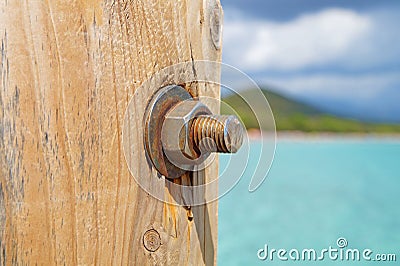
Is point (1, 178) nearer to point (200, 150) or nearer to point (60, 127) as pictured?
point (60, 127)

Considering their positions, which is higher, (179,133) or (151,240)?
(179,133)

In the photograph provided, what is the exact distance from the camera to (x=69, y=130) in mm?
550

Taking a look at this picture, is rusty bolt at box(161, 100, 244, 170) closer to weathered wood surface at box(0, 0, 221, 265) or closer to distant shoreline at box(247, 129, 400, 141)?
weathered wood surface at box(0, 0, 221, 265)

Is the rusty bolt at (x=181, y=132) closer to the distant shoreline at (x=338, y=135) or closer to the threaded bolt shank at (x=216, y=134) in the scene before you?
the threaded bolt shank at (x=216, y=134)

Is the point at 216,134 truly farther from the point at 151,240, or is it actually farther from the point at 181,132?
the point at 151,240

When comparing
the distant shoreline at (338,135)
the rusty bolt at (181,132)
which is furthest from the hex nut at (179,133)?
the distant shoreline at (338,135)

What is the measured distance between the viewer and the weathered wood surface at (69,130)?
54 cm

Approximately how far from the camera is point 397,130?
27266mm

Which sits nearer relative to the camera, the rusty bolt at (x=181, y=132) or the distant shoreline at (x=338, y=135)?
the rusty bolt at (x=181, y=132)

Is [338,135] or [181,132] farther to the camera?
[338,135]

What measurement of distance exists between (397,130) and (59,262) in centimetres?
2884

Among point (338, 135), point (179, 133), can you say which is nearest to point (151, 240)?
point (179, 133)

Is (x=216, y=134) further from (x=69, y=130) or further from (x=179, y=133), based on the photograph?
(x=69, y=130)

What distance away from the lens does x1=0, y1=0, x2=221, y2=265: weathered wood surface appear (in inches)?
21.4
